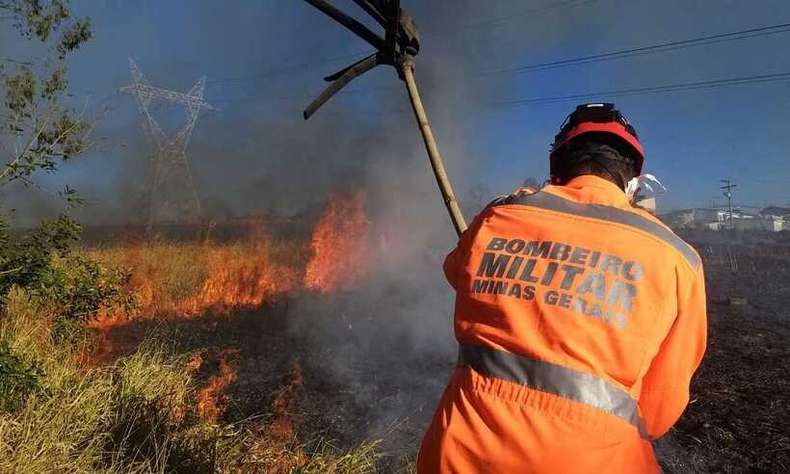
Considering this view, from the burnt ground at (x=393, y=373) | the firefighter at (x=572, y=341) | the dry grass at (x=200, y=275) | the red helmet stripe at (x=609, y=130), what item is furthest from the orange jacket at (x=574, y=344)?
the dry grass at (x=200, y=275)

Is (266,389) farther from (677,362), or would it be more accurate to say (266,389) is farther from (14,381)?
(677,362)

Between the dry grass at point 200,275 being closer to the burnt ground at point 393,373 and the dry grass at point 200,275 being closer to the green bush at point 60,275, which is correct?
the burnt ground at point 393,373

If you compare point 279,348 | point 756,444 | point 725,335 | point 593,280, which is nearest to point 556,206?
point 593,280

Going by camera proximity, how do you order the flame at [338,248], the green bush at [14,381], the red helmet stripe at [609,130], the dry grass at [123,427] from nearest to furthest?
the red helmet stripe at [609,130] → the dry grass at [123,427] → the green bush at [14,381] → the flame at [338,248]

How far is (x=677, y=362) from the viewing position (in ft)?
4.27

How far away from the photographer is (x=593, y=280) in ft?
4.11

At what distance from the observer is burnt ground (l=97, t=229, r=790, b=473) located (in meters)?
4.43

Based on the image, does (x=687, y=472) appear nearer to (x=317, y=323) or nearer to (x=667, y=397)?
(x=667, y=397)

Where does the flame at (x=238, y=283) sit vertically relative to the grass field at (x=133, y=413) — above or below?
below

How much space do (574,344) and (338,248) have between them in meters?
12.3


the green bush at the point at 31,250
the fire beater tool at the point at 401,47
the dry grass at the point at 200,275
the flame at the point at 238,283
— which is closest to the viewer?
the fire beater tool at the point at 401,47

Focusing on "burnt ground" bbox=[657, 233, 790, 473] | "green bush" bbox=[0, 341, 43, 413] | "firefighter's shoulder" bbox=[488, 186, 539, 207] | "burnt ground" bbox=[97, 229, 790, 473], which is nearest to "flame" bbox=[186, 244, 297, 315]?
"burnt ground" bbox=[97, 229, 790, 473]

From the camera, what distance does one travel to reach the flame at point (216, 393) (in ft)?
15.8

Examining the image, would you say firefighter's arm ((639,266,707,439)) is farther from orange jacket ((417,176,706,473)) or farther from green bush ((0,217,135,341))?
green bush ((0,217,135,341))
